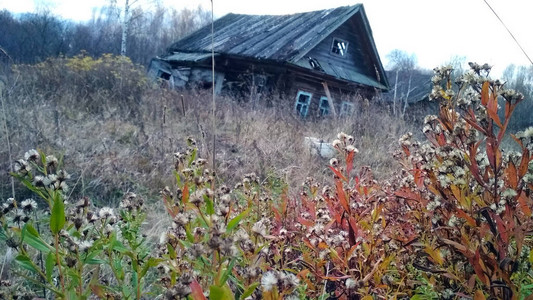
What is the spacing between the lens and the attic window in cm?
1527

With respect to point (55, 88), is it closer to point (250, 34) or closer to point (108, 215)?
point (108, 215)

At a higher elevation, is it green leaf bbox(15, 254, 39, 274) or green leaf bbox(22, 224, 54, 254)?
green leaf bbox(22, 224, 54, 254)

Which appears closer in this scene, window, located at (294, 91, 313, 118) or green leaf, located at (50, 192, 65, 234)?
green leaf, located at (50, 192, 65, 234)

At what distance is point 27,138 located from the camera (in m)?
4.05

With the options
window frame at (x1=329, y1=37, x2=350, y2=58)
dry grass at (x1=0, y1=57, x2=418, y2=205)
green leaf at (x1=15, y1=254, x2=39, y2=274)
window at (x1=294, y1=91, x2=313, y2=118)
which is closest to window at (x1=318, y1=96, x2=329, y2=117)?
window at (x1=294, y1=91, x2=313, y2=118)

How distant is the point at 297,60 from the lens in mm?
12977

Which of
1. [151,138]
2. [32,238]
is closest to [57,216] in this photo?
[32,238]

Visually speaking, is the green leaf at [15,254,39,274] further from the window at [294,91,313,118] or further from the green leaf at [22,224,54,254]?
the window at [294,91,313,118]

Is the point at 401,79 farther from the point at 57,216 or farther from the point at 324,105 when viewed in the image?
the point at 57,216

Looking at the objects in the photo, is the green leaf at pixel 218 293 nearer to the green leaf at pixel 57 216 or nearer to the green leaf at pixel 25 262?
the green leaf at pixel 57 216

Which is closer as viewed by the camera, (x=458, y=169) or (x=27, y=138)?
(x=458, y=169)

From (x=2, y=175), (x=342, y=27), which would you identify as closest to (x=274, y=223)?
(x=2, y=175)

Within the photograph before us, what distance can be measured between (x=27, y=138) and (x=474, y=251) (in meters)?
4.19

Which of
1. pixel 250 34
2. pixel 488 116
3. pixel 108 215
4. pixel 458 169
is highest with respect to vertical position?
pixel 250 34
